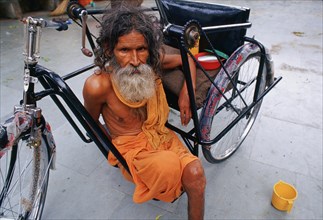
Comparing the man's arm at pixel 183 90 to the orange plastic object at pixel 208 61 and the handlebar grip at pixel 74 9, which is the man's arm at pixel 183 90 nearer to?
the orange plastic object at pixel 208 61

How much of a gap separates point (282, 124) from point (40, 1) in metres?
6.02

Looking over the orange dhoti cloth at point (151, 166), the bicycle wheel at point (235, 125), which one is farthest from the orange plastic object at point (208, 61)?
the orange dhoti cloth at point (151, 166)

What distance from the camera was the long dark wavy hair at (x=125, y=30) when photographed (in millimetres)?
1195

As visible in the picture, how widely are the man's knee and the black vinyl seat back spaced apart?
84 centimetres

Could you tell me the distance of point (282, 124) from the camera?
2443 mm

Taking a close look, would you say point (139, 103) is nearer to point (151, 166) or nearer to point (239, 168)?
point (151, 166)

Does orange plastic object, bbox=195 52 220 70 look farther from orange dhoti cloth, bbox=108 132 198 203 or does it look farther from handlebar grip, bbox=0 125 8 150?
handlebar grip, bbox=0 125 8 150

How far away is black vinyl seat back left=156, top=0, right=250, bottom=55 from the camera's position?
157 cm

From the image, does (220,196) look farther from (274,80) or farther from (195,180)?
(274,80)

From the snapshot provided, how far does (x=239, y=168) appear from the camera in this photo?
2.00m

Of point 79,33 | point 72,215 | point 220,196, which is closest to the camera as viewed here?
point 72,215

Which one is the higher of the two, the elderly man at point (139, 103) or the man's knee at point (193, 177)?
the elderly man at point (139, 103)

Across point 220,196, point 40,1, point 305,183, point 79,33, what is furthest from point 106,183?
point 40,1

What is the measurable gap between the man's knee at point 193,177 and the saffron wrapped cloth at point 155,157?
0.09ft
